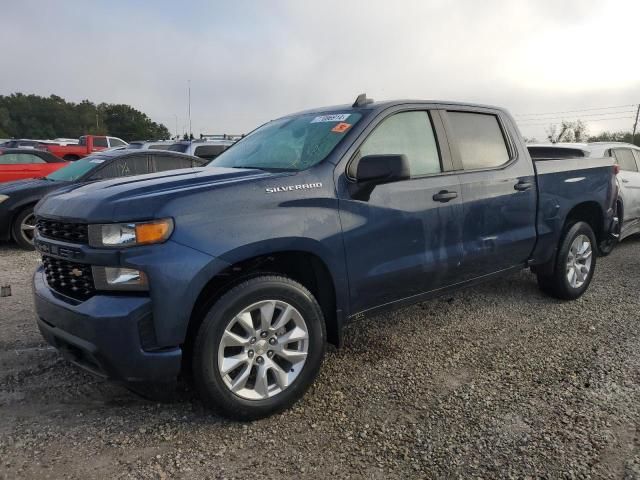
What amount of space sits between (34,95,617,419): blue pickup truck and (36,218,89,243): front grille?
0.04ft

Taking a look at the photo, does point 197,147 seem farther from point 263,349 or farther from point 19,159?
point 263,349

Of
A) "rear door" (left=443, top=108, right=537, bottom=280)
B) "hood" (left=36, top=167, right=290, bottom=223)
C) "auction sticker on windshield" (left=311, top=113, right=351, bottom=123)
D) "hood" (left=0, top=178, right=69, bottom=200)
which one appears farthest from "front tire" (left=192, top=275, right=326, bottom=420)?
"hood" (left=0, top=178, right=69, bottom=200)

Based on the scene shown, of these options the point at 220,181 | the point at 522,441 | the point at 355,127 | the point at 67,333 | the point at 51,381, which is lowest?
the point at 522,441

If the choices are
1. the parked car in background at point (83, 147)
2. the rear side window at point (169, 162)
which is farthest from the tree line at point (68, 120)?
the rear side window at point (169, 162)

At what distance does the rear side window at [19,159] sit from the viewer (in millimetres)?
11550

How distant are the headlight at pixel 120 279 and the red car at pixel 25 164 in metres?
9.32

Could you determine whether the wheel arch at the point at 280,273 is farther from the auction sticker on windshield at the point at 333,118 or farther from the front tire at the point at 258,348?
the auction sticker on windshield at the point at 333,118

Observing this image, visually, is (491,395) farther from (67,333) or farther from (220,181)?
(67,333)

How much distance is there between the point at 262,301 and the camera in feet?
9.28

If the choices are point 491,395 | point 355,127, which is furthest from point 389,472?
point 355,127

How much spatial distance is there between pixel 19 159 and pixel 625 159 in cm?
1228

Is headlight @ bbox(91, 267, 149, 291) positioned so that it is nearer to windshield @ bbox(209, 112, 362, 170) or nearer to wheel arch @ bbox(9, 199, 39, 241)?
windshield @ bbox(209, 112, 362, 170)

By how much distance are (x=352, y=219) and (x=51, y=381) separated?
88.5 inches

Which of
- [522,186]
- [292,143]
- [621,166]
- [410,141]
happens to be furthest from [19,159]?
[621,166]
